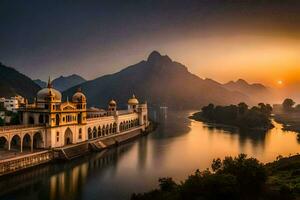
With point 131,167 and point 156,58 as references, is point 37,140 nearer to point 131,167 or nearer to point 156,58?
point 131,167

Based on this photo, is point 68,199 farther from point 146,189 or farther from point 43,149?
point 43,149

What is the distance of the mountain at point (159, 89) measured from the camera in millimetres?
160125

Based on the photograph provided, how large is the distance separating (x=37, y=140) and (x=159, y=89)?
14404 centimetres

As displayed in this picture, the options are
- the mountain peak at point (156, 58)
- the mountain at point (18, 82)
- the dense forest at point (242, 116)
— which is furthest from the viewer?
the mountain peak at point (156, 58)

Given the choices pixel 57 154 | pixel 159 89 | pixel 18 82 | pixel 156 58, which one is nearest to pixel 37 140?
pixel 57 154

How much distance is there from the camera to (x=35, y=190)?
2111cm

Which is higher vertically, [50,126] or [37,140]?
[50,126]

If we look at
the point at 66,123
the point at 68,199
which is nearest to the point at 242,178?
the point at 68,199

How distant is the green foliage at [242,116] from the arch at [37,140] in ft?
128

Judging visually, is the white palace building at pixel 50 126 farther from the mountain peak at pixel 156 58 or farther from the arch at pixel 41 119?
the mountain peak at pixel 156 58

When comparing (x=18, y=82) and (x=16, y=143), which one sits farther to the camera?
(x=18, y=82)

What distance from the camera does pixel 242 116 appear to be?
6247cm

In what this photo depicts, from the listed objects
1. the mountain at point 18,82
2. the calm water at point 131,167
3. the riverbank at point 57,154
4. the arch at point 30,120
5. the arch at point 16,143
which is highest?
the mountain at point 18,82

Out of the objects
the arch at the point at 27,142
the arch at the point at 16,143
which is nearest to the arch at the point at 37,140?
the arch at the point at 27,142
